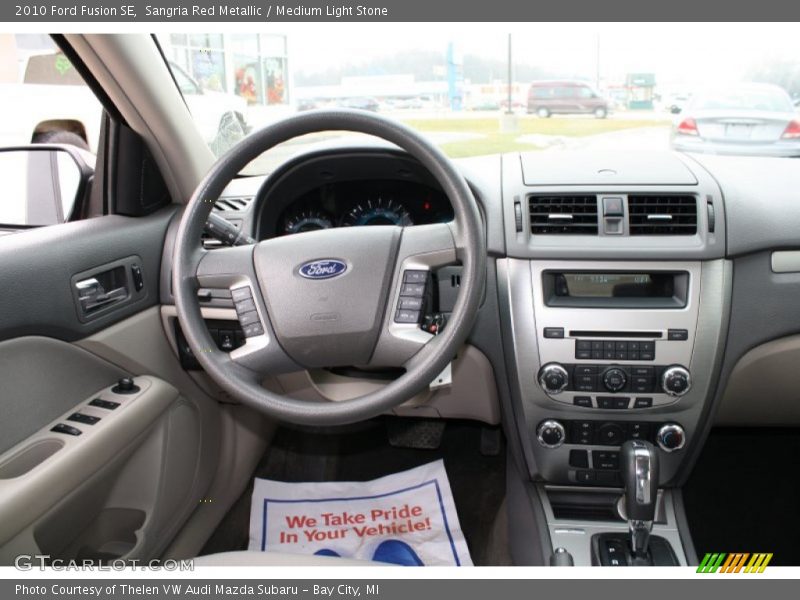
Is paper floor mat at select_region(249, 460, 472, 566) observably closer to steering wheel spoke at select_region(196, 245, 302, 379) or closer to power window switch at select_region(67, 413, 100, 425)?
power window switch at select_region(67, 413, 100, 425)

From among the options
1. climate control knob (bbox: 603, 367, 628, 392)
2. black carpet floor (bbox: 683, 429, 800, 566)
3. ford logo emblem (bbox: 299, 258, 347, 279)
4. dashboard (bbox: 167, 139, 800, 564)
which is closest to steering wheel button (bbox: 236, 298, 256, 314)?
ford logo emblem (bbox: 299, 258, 347, 279)

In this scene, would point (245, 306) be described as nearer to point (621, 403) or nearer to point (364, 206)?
point (364, 206)

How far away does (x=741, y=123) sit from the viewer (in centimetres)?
215

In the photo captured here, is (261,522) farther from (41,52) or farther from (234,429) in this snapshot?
(41,52)

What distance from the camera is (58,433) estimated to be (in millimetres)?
1538

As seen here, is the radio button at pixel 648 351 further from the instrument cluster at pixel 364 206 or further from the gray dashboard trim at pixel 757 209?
the instrument cluster at pixel 364 206

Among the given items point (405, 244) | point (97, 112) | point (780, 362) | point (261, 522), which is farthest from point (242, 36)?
point (780, 362)

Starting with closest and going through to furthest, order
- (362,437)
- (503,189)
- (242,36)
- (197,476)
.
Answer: (242,36), (503,189), (197,476), (362,437)

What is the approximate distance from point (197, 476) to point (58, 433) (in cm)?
62

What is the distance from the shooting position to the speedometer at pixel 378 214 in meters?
1.88

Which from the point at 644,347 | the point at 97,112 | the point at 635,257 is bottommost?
the point at 644,347

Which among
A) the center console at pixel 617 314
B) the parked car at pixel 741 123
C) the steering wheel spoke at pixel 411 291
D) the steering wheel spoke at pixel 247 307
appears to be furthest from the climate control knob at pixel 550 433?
the parked car at pixel 741 123

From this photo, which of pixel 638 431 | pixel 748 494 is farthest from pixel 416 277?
pixel 748 494

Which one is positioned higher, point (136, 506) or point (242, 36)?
point (242, 36)
